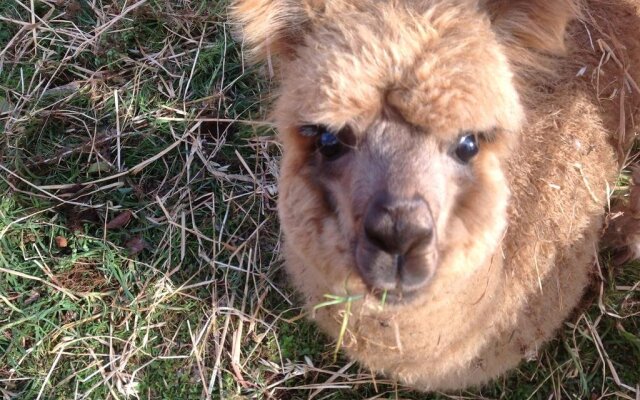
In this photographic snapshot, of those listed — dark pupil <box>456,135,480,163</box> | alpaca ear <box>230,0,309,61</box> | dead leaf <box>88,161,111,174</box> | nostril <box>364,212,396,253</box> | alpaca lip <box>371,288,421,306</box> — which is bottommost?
dead leaf <box>88,161,111,174</box>

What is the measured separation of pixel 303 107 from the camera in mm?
1899

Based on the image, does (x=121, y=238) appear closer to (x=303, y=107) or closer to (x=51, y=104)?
(x=51, y=104)

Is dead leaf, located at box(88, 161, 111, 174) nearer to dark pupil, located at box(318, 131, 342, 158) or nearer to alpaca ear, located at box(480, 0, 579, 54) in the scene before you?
dark pupil, located at box(318, 131, 342, 158)

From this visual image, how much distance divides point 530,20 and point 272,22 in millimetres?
932

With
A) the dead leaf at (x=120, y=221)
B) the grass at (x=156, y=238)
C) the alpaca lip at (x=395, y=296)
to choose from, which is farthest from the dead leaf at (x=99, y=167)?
the alpaca lip at (x=395, y=296)

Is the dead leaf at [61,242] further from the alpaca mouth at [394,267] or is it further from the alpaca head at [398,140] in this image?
the alpaca mouth at [394,267]

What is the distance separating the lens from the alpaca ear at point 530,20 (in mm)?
2047

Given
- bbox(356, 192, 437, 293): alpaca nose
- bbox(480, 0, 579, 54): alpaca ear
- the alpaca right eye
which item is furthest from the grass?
bbox(356, 192, 437, 293): alpaca nose

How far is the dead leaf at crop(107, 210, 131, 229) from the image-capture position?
3520mm

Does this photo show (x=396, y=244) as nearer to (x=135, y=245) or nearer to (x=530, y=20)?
(x=530, y=20)

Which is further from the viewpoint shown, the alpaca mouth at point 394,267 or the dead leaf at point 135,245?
the dead leaf at point 135,245

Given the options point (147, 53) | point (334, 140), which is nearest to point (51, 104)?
point (147, 53)

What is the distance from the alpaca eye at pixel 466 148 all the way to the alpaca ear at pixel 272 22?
0.73m

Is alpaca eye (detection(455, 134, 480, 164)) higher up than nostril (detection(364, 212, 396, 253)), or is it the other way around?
alpaca eye (detection(455, 134, 480, 164))
